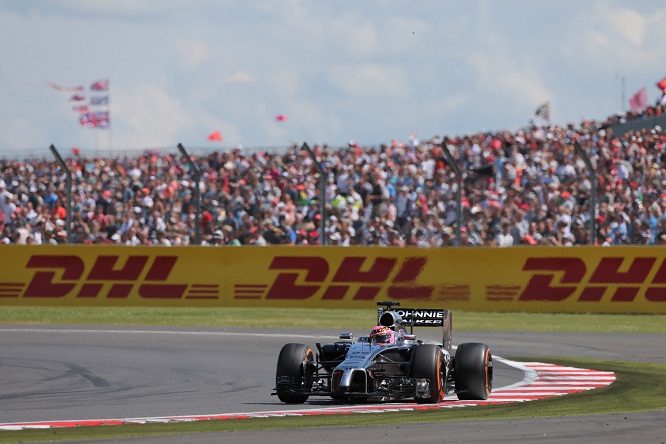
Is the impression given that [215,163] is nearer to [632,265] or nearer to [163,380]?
[632,265]

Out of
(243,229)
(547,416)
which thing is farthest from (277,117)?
(547,416)

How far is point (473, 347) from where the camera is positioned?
11523mm

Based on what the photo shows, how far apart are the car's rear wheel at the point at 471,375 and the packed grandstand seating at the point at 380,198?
12794 mm

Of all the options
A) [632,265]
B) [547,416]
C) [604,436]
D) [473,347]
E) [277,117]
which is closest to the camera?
[604,436]

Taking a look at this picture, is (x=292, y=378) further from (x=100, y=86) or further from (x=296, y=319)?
(x=100, y=86)

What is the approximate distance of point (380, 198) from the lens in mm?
26719

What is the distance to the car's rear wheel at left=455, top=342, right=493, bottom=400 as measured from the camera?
37.2 ft

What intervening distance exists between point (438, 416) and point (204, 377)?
4.42 m

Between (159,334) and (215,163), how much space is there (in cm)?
1012

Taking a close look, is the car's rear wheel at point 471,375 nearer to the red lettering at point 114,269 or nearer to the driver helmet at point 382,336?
the driver helmet at point 382,336

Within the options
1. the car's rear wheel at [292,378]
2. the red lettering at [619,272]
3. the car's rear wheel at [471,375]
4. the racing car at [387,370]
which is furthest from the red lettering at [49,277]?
the car's rear wheel at [471,375]

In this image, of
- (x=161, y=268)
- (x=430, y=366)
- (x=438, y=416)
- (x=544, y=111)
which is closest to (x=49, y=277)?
(x=161, y=268)

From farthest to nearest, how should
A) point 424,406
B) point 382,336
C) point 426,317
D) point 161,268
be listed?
point 161,268 → point 426,317 → point 382,336 → point 424,406

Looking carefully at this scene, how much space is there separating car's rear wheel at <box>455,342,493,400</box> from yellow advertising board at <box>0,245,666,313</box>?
1240 centimetres
